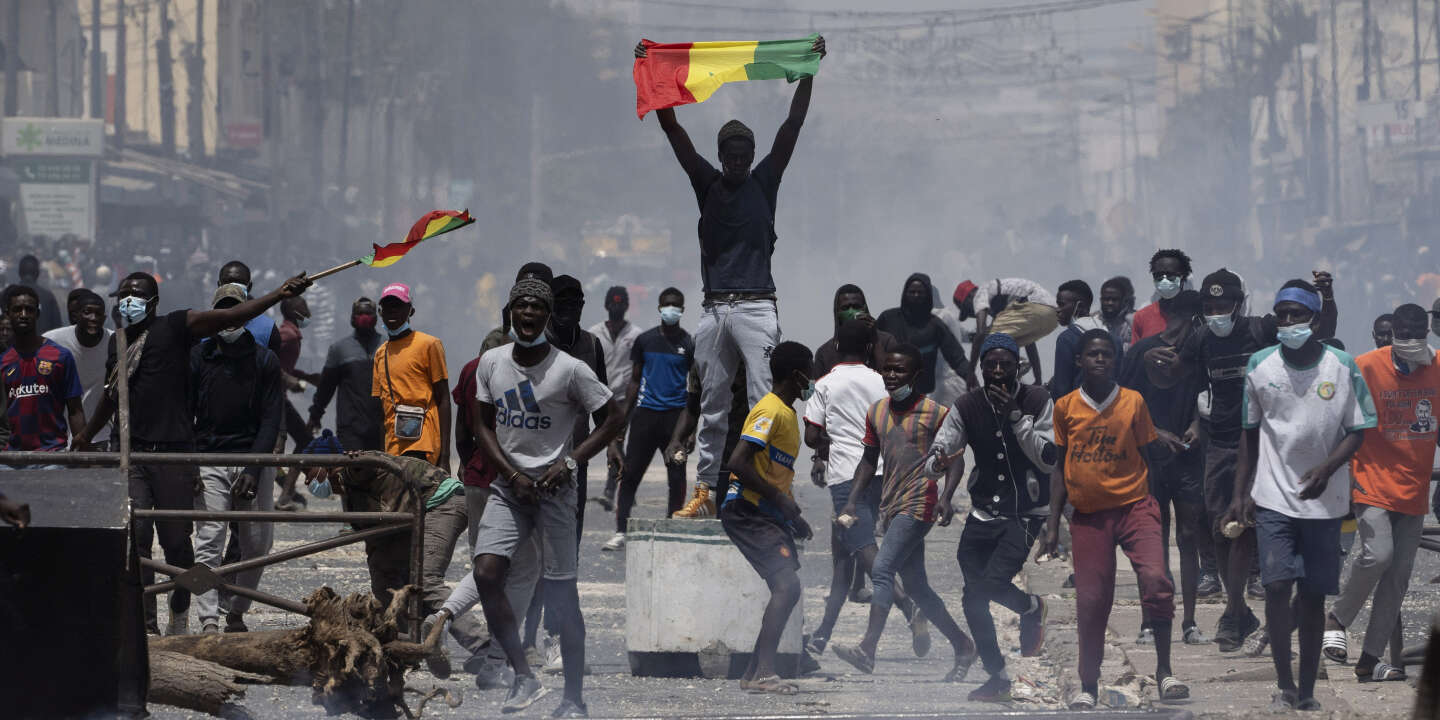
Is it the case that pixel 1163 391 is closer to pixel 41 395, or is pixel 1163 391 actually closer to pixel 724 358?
pixel 724 358

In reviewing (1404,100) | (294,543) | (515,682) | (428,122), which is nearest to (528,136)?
(428,122)

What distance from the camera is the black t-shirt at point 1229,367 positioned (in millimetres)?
9383

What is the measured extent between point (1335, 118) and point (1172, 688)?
53.1 m

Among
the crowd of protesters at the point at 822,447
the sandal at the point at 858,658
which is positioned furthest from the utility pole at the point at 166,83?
the sandal at the point at 858,658

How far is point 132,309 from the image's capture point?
8.27 meters

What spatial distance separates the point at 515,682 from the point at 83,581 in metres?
2.36

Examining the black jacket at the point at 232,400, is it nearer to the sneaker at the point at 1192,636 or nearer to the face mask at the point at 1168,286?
the sneaker at the point at 1192,636

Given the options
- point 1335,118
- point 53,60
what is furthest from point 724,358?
point 1335,118

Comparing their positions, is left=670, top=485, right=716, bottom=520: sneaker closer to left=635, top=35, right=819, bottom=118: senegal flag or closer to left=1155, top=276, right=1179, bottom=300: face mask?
left=635, top=35, right=819, bottom=118: senegal flag

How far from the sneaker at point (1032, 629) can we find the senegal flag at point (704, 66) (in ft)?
9.12

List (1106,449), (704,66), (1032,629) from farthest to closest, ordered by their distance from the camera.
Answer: (704,66) → (1032,629) → (1106,449)

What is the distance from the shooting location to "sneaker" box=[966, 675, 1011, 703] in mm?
7906

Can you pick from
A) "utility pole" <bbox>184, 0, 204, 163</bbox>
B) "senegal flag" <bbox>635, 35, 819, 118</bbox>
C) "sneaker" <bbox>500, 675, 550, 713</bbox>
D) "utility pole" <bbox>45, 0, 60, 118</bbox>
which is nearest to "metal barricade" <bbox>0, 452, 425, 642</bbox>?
"sneaker" <bbox>500, 675, 550, 713</bbox>

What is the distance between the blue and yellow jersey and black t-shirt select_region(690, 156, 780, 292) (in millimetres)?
906
